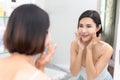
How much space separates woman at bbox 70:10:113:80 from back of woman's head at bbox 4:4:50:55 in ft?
1.13

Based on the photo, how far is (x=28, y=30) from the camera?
0.59 metres

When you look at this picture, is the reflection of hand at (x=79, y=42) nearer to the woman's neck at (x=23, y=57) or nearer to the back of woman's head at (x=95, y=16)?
the back of woman's head at (x=95, y=16)

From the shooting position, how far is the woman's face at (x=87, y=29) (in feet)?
3.01

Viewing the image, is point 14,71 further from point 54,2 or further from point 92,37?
point 54,2

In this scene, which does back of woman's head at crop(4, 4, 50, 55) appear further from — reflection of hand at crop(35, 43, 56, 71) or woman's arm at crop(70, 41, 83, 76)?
woman's arm at crop(70, 41, 83, 76)

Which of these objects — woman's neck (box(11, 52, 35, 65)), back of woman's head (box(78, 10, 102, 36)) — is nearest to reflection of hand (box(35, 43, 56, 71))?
woman's neck (box(11, 52, 35, 65))

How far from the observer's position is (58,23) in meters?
1.28

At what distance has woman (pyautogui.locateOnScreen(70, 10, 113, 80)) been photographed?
36.4 inches

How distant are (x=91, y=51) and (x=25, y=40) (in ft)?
1.37

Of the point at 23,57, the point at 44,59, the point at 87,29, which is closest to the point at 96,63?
the point at 87,29

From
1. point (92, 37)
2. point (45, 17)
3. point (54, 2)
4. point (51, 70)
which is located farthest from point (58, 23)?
point (45, 17)

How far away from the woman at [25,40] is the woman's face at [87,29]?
0.33 m

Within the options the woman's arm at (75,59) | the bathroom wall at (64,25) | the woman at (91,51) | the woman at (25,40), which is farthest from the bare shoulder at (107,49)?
the woman at (25,40)

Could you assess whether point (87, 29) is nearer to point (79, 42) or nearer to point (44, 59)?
point (79, 42)
